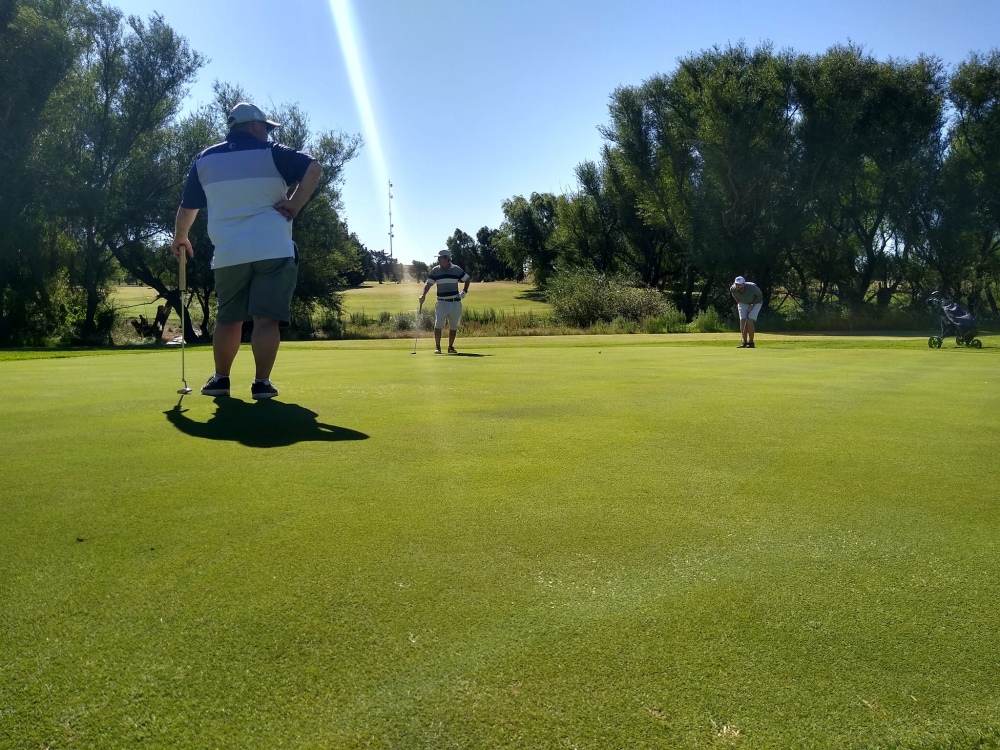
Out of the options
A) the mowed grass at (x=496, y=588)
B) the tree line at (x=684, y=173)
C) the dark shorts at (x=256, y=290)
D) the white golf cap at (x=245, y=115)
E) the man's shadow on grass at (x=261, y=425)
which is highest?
the tree line at (x=684, y=173)

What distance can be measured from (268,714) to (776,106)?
3377cm

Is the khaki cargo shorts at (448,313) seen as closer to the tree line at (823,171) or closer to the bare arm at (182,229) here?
the bare arm at (182,229)

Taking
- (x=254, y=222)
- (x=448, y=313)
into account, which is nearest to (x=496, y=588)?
(x=254, y=222)

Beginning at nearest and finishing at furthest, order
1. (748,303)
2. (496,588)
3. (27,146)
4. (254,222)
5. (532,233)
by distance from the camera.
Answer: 1. (496,588)
2. (254,222)
3. (748,303)
4. (27,146)
5. (532,233)

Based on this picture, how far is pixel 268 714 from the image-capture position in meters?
1.34

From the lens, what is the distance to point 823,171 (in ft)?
104


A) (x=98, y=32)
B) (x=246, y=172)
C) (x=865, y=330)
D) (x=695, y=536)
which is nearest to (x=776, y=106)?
(x=865, y=330)

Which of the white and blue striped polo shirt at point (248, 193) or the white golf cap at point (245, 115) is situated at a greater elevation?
the white golf cap at point (245, 115)

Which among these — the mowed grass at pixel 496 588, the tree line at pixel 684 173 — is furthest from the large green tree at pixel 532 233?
the mowed grass at pixel 496 588

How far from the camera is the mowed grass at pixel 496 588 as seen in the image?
1.34m

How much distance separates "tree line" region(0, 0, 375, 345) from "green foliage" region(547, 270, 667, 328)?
15302mm

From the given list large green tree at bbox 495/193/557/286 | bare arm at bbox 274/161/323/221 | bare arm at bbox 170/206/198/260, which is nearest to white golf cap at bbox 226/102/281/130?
bare arm at bbox 274/161/323/221

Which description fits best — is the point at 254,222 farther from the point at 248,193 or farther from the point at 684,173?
the point at 684,173

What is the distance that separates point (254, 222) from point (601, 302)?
99.1 feet
